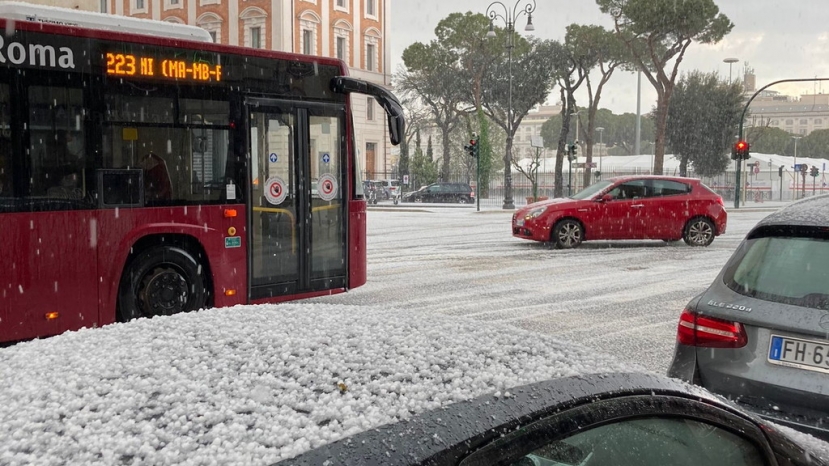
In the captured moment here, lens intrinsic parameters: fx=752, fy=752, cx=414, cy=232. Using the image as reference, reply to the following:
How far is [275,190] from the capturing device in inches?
325

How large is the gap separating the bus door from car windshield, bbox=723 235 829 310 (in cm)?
541

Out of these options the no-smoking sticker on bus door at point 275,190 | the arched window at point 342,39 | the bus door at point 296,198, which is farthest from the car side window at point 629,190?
the arched window at point 342,39

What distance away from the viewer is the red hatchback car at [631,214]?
15.3 meters

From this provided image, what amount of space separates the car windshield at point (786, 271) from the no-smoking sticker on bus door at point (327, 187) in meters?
5.60

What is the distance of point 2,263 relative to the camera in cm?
622

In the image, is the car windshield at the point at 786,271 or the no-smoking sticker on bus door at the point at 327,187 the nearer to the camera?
the car windshield at the point at 786,271

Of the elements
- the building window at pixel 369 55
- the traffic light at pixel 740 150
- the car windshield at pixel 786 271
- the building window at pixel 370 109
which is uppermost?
the building window at pixel 369 55

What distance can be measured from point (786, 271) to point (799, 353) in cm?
45

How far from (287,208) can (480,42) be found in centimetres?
4654

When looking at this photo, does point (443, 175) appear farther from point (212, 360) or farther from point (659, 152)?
point (212, 360)

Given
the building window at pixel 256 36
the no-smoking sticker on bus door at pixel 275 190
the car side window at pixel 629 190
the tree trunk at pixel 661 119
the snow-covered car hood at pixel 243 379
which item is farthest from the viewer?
the building window at pixel 256 36

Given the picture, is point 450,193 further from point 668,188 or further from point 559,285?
point 559,285

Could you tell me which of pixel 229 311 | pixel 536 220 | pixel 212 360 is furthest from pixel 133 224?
pixel 536 220

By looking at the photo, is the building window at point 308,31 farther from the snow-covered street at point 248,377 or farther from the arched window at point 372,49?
the snow-covered street at point 248,377
